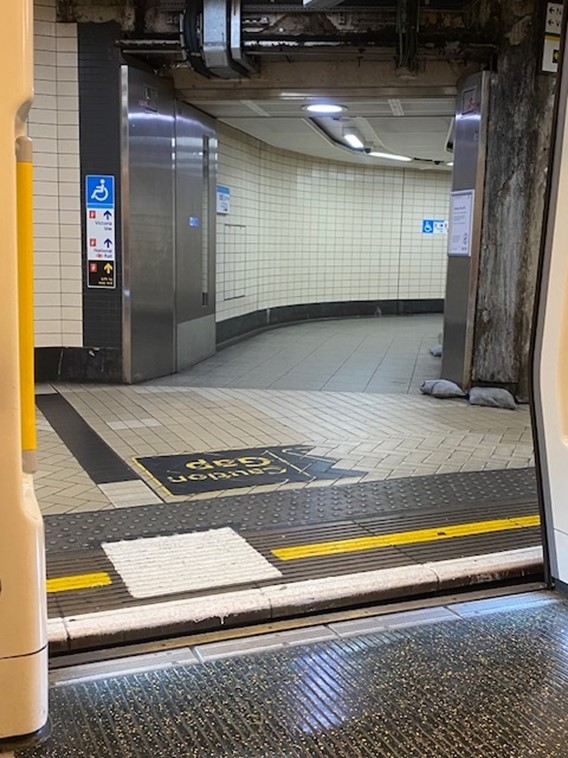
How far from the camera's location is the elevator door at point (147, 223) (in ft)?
23.4

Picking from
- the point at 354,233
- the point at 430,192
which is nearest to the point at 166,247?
the point at 354,233

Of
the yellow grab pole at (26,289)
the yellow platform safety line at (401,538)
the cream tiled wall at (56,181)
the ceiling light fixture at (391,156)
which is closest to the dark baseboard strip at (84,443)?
the cream tiled wall at (56,181)

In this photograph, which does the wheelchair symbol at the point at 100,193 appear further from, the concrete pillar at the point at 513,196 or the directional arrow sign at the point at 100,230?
the concrete pillar at the point at 513,196

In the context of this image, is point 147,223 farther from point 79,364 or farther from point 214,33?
point 214,33

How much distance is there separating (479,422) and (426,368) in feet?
9.70

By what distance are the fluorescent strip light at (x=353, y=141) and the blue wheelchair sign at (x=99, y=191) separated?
15.2 feet

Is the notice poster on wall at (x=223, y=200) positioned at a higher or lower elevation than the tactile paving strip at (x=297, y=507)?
higher

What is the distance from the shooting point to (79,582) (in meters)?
3.04

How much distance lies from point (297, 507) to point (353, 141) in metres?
A: 8.65

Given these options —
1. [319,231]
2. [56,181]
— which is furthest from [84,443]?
[319,231]

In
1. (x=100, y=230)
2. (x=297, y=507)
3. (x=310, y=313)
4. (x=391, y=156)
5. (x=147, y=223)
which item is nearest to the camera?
(x=297, y=507)

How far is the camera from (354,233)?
48.0 ft

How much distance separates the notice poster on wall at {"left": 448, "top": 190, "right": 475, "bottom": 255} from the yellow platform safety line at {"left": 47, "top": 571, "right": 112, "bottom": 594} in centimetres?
507

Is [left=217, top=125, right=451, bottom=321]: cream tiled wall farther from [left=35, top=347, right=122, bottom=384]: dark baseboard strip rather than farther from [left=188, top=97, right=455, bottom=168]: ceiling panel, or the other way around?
[left=35, top=347, right=122, bottom=384]: dark baseboard strip
